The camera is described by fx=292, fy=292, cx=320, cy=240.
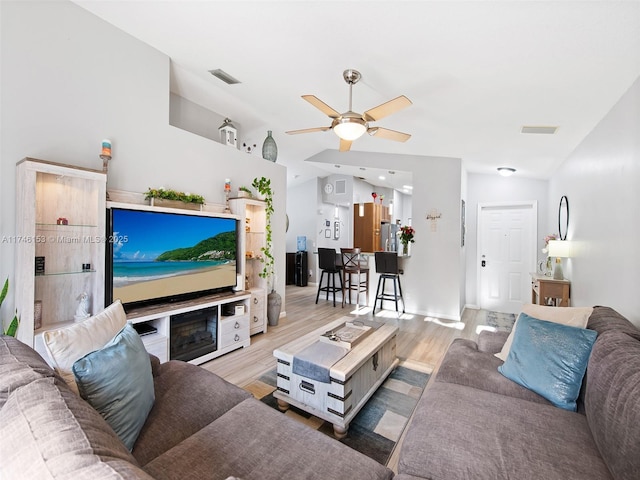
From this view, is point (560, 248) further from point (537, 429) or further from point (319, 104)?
point (319, 104)

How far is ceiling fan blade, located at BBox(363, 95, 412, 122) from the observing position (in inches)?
86.0

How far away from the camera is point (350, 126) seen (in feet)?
8.25

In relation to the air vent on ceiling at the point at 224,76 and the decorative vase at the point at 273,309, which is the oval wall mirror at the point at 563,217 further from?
the air vent on ceiling at the point at 224,76

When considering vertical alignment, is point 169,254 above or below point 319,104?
below

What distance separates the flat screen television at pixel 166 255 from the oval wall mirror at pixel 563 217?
409 cm

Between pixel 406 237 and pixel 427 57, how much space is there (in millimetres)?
3268

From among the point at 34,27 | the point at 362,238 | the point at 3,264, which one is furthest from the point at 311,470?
the point at 362,238

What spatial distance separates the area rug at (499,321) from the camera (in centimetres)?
434

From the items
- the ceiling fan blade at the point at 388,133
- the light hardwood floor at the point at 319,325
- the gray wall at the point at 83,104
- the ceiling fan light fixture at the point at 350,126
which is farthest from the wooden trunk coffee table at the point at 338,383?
the gray wall at the point at 83,104

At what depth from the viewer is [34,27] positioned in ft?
7.13

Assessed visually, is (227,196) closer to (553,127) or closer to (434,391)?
(434,391)

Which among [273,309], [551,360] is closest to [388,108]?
[551,360]

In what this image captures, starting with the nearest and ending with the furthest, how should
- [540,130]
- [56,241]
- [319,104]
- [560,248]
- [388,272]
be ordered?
[56,241], [319,104], [540,130], [560,248], [388,272]

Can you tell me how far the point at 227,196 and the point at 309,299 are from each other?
3.17m
